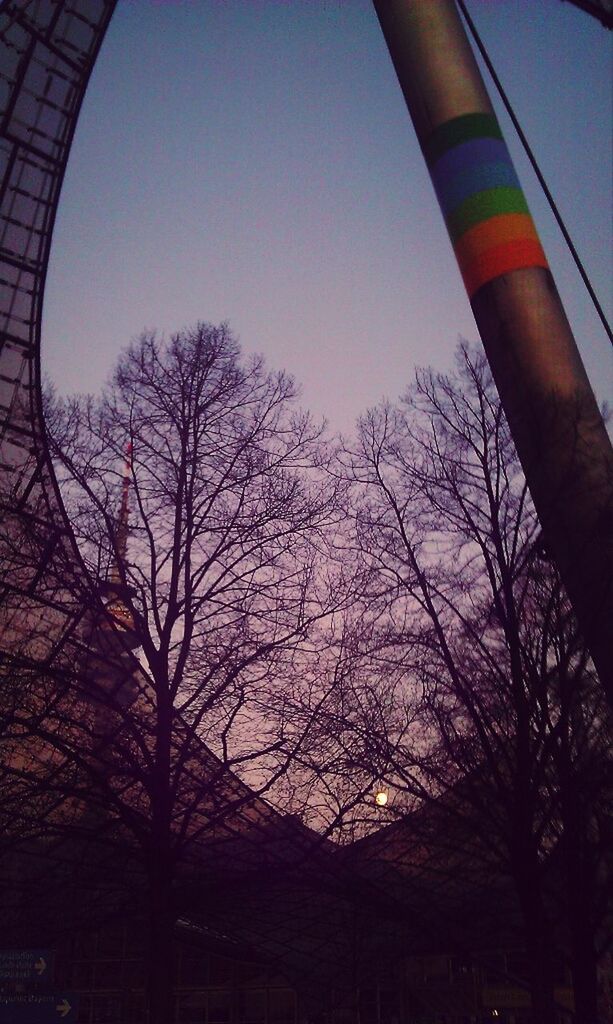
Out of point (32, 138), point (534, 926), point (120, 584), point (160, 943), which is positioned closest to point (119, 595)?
point (120, 584)

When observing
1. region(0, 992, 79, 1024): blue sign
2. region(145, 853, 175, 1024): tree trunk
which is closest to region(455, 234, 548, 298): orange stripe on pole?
region(145, 853, 175, 1024): tree trunk

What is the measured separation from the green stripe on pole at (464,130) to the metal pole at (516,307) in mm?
12

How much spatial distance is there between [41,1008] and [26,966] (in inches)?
30.2

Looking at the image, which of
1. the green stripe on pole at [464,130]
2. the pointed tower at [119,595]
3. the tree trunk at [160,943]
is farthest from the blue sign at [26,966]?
the green stripe on pole at [464,130]

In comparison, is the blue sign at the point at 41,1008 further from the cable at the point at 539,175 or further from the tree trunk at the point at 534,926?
the cable at the point at 539,175

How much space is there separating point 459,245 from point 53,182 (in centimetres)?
1705

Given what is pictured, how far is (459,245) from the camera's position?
847 centimetres

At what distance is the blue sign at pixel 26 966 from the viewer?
11.6 meters

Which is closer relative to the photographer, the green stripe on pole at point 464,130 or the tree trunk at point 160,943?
the green stripe on pole at point 464,130

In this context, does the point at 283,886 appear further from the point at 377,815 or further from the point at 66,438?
the point at 66,438

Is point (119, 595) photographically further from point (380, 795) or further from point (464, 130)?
point (464, 130)

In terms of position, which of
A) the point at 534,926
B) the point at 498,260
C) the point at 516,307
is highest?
the point at 498,260

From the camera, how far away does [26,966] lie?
11672 millimetres

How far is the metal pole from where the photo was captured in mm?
7348
